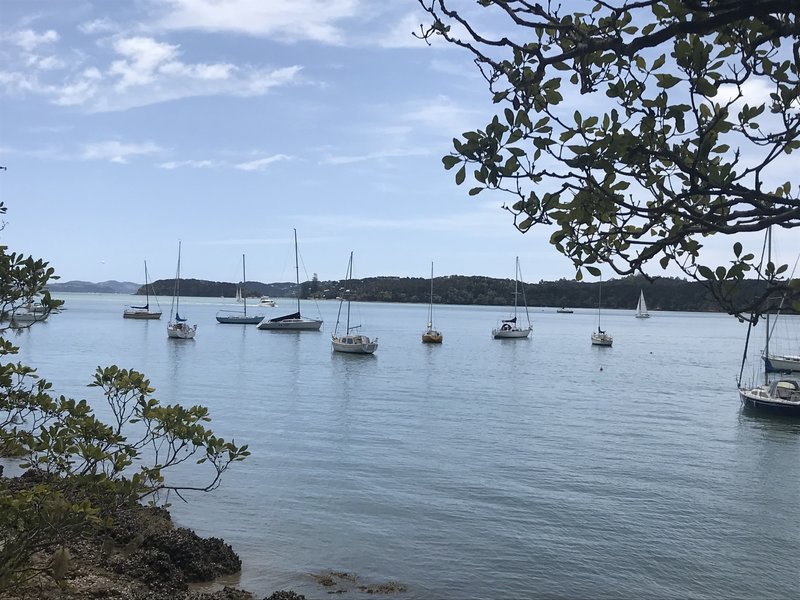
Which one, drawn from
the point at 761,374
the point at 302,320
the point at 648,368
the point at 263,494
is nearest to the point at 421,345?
the point at 302,320

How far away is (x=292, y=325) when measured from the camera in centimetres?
10362

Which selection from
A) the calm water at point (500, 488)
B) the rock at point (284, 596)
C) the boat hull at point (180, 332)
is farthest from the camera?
the boat hull at point (180, 332)

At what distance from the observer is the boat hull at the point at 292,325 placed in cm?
10300

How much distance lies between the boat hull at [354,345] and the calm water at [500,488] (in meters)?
19.1

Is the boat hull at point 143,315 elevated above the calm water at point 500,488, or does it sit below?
above

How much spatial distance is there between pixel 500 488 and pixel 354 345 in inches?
1894

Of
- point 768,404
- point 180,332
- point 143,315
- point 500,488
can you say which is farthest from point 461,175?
point 143,315

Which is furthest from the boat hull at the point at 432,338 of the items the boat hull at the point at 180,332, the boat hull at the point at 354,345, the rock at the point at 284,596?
the rock at the point at 284,596

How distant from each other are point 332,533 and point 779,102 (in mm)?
13181

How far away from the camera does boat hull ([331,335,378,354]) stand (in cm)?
6688

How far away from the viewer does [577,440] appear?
27.2 m

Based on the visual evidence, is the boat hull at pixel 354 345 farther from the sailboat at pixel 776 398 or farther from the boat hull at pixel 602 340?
the boat hull at pixel 602 340

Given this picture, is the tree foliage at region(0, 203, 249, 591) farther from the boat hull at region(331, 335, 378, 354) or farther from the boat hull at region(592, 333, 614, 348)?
the boat hull at region(592, 333, 614, 348)

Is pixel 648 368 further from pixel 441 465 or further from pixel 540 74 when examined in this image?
pixel 540 74
